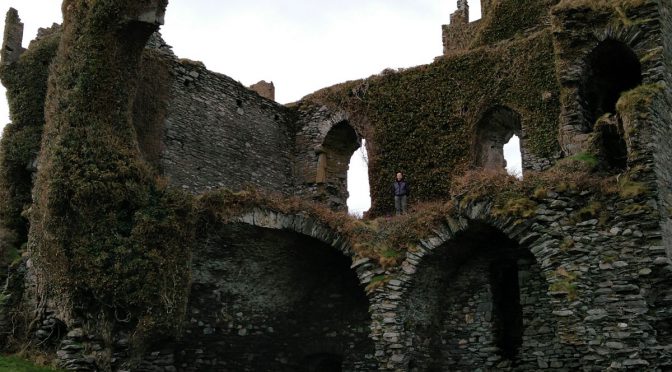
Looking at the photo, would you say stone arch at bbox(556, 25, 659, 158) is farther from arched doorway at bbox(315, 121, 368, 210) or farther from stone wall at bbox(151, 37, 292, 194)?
stone wall at bbox(151, 37, 292, 194)

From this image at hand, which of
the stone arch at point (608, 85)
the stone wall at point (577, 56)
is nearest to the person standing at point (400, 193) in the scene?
the stone wall at point (577, 56)

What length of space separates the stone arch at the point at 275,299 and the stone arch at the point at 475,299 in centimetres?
133

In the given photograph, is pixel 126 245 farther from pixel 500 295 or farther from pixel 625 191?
pixel 625 191

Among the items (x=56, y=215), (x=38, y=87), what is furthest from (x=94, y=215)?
(x=38, y=87)

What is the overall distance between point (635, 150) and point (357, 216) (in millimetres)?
7335

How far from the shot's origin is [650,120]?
50.4 ft

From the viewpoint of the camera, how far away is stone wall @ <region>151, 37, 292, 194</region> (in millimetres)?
20078

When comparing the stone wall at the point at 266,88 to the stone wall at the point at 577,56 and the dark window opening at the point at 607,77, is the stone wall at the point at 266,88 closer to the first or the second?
the stone wall at the point at 577,56

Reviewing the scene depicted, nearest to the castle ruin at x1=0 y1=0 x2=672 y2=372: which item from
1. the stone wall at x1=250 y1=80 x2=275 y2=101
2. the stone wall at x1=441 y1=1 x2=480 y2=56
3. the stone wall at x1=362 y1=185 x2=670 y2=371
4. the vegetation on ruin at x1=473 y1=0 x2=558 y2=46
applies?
the stone wall at x1=362 y1=185 x2=670 y2=371

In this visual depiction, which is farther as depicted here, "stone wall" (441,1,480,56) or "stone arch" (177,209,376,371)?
"stone wall" (441,1,480,56)

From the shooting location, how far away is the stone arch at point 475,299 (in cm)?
1623

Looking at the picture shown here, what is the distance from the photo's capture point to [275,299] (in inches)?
760

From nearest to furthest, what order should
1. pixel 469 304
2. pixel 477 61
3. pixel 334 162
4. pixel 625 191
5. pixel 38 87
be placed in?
pixel 625 191 → pixel 469 304 → pixel 38 87 → pixel 477 61 → pixel 334 162

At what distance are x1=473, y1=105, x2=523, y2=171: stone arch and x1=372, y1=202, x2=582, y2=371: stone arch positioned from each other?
389 centimetres
